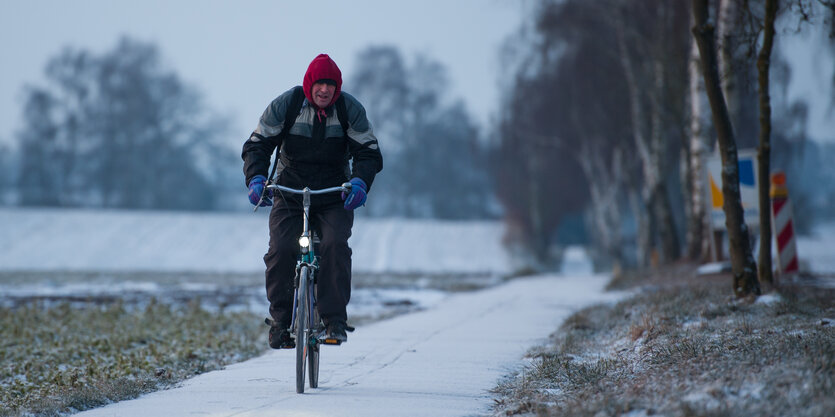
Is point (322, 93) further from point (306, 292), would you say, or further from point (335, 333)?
point (335, 333)

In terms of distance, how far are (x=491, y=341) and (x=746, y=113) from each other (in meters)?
22.5

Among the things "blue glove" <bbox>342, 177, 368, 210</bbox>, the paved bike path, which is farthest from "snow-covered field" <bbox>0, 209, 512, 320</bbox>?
"blue glove" <bbox>342, 177, 368, 210</bbox>

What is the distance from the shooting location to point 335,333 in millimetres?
5645

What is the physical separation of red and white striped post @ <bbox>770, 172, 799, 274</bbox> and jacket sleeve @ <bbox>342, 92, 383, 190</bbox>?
8125 mm

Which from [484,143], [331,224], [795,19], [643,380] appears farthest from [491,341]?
[484,143]

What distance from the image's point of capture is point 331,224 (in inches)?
224

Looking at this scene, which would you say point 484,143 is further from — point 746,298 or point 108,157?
point 746,298

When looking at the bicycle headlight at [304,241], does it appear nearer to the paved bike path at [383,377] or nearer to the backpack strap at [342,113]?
the backpack strap at [342,113]

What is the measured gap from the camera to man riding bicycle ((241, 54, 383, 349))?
5.68 metres

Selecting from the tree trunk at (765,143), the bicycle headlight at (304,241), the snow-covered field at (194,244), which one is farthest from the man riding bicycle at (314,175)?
the snow-covered field at (194,244)

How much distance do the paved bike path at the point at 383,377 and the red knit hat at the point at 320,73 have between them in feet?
6.28

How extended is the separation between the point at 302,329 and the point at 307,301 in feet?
0.70

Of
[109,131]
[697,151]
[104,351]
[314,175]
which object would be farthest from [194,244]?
[314,175]

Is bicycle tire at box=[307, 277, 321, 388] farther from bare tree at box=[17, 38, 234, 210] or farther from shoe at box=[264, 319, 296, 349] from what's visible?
bare tree at box=[17, 38, 234, 210]
